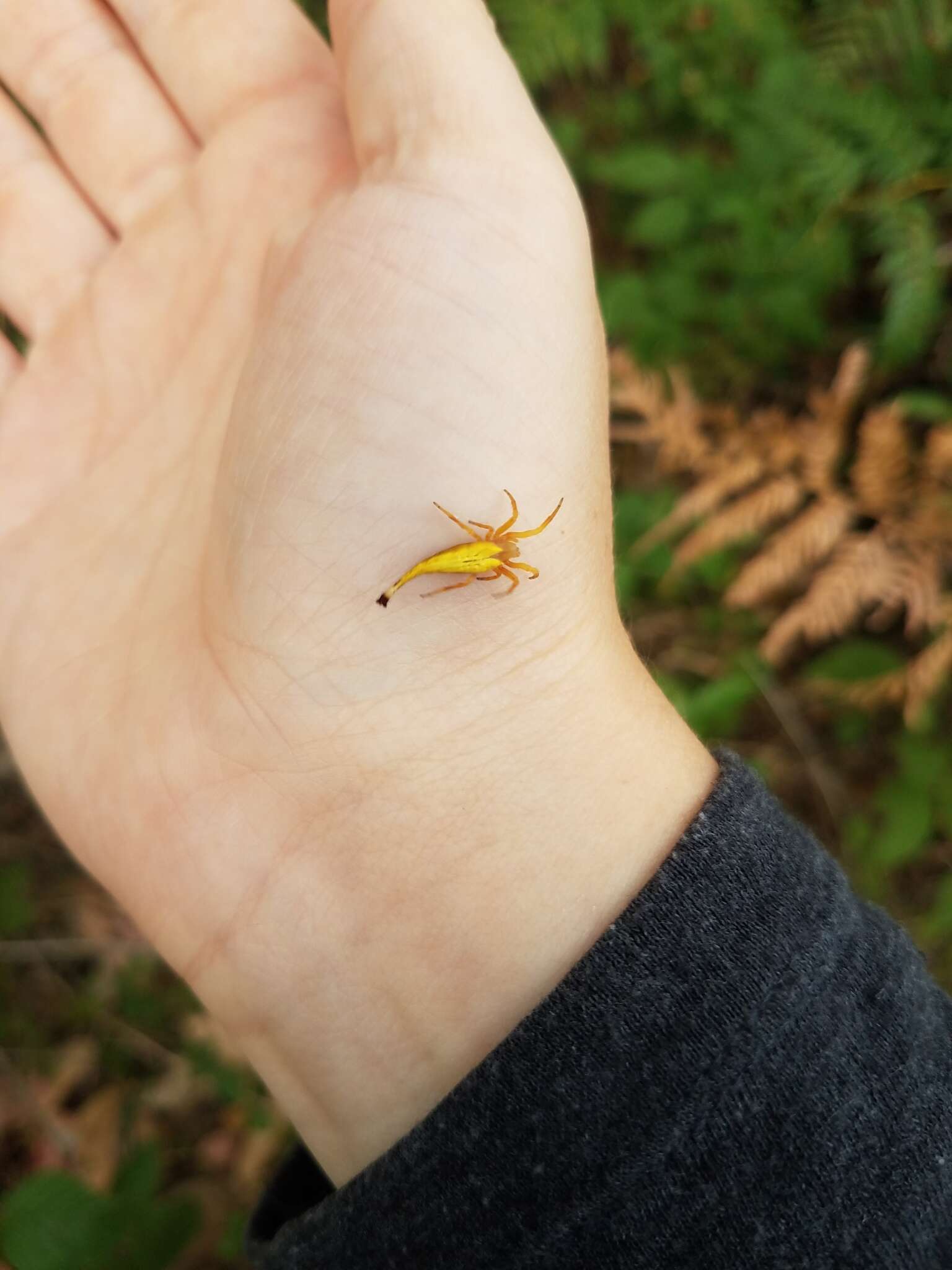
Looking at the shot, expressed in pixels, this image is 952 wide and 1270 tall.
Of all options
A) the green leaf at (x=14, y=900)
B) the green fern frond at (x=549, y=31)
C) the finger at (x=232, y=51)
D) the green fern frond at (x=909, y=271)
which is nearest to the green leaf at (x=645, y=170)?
the green fern frond at (x=549, y=31)

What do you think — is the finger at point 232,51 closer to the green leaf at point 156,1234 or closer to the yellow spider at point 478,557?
the yellow spider at point 478,557

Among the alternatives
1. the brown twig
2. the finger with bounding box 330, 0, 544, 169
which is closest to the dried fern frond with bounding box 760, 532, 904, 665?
the finger with bounding box 330, 0, 544, 169

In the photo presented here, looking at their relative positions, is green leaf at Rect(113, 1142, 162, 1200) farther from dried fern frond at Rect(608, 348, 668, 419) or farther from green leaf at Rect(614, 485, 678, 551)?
dried fern frond at Rect(608, 348, 668, 419)

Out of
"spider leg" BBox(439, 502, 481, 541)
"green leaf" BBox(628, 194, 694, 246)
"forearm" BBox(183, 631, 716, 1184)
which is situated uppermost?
"spider leg" BBox(439, 502, 481, 541)

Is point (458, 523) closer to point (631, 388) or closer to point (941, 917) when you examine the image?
point (631, 388)

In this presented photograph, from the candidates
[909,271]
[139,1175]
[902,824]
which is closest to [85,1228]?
[139,1175]

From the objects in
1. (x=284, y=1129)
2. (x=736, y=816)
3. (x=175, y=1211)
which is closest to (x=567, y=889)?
(x=736, y=816)
